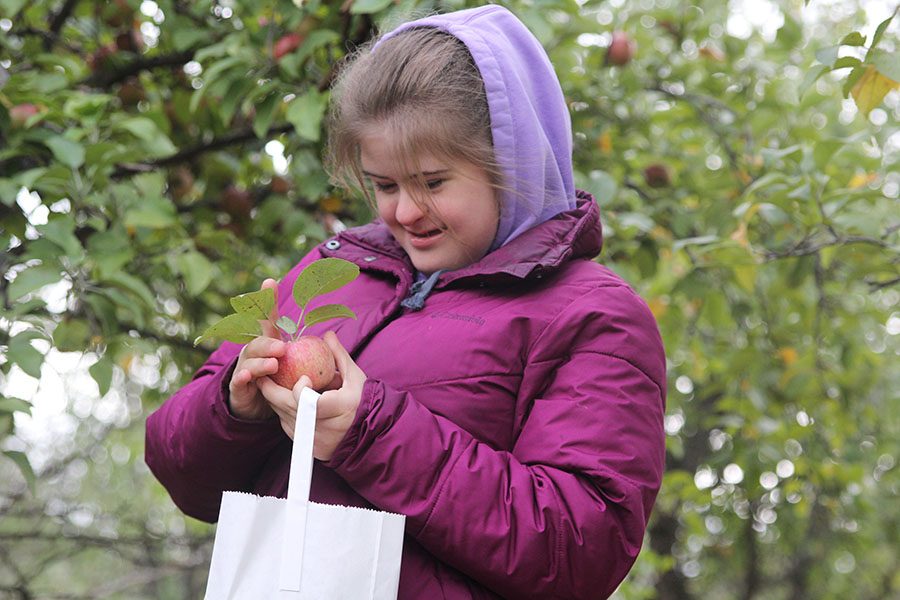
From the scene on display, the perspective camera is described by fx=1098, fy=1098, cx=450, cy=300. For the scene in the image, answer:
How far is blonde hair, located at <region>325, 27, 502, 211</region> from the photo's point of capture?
49.8 inches

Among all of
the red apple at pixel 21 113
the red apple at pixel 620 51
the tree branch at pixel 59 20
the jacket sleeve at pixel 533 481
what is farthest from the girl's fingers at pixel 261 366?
the red apple at pixel 620 51

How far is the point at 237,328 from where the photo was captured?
113cm

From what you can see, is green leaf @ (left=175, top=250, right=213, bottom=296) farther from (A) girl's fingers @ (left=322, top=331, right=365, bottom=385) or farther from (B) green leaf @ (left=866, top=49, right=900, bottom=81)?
(B) green leaf @ (left=866, top=49, right=900, bottom=81)

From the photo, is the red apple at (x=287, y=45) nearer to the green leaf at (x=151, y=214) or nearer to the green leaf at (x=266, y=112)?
the green leaf at (x=266, y=112)

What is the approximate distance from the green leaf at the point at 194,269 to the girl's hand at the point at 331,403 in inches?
43.8

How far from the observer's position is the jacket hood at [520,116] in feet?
4.25

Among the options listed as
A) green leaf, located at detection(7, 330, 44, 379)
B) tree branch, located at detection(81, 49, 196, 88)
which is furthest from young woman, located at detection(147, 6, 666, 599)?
tree branch, located at detection(81, 49, 196, 88)

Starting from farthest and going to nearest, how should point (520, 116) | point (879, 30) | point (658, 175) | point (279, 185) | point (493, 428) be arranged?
point (658, 175)
point (279, 185)
point (879, 30)
point (520, 116)
point (493, 428)

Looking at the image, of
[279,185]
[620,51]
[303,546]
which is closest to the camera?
[303,546]

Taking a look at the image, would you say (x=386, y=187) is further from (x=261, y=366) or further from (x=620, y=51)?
(x=620, y=51)

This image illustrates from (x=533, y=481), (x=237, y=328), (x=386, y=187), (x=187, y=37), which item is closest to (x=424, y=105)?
(x=386, y=187)

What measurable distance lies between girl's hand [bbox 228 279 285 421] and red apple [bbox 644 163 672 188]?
6.82 feet

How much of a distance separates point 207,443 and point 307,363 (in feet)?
0.78

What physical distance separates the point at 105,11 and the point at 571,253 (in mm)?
1883
